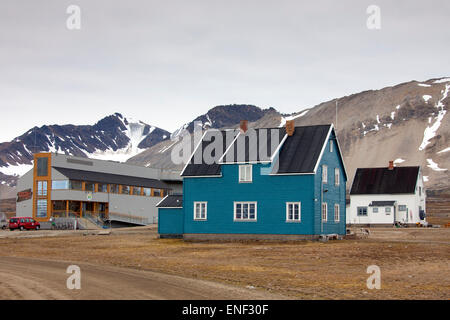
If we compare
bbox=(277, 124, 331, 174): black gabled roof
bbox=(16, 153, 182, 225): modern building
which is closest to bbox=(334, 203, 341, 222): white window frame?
bbox=(277, 124, 331, 174): black gabled roof

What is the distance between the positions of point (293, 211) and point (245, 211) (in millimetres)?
3948

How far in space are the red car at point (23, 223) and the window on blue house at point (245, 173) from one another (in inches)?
1424

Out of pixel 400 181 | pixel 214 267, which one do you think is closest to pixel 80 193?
pixel 400 181

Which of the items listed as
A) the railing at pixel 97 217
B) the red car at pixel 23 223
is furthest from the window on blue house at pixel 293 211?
the railing at pixel 97 217

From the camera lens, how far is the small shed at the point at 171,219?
52.4 meters

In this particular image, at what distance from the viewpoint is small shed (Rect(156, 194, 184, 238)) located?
52406mm

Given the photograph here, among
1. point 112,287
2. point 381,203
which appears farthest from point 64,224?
point 112,287

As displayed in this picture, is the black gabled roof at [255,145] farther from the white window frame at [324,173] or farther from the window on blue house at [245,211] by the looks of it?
the white window frame at [324,173]

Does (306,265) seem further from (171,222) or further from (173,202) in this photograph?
(173,202)

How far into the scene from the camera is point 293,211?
4538cm

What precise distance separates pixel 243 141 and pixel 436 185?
13544 cm

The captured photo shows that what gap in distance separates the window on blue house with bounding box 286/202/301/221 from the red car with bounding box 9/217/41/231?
3984 cm

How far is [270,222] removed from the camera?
151 ft
